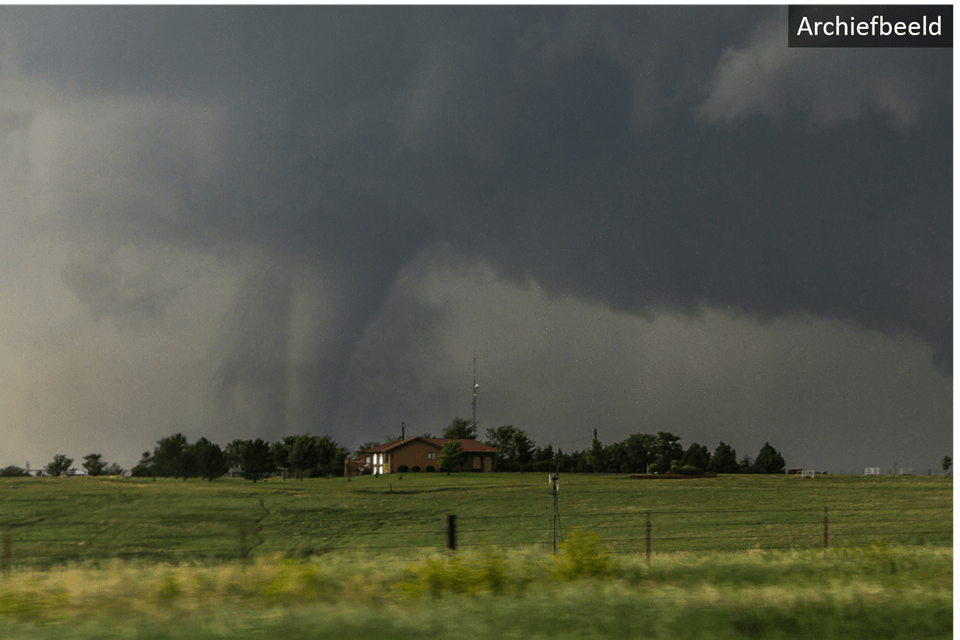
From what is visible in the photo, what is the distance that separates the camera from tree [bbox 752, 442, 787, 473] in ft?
293

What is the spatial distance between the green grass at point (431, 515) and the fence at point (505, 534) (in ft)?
0.32

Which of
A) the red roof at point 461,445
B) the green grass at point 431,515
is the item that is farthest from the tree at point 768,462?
the red roof at point 461,445

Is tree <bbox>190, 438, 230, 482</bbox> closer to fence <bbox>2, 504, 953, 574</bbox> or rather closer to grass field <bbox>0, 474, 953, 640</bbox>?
fence <bbox>2, 504, 953, 574</bbox>

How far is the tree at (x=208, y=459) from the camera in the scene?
7606cm

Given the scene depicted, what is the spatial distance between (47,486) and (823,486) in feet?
200

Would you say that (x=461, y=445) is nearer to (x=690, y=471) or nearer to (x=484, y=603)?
(x=690, y=471)

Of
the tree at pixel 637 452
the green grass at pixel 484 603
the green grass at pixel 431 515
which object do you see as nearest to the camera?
the green grass at pixel 484 603

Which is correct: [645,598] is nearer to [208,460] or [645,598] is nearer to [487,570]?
[487,570]

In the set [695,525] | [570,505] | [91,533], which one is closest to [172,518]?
[91,533]

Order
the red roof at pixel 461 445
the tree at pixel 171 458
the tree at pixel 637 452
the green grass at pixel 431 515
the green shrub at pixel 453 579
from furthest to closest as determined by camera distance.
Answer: the red roof at pixel 461 445, the tree at pixel 637 452, the tree at pixel 171 458, the green grass at pixel 431 515, the green shrub at pixel 453 579

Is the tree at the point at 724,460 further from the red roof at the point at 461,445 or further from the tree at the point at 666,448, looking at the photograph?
the red roof at the point at 461,445

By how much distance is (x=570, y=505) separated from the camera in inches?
1890

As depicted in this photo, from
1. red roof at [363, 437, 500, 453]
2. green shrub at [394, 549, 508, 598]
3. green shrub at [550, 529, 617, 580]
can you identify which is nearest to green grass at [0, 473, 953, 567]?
green shrub at [550, 529, 617, 580]

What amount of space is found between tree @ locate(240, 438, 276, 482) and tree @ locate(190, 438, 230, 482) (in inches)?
89.7
